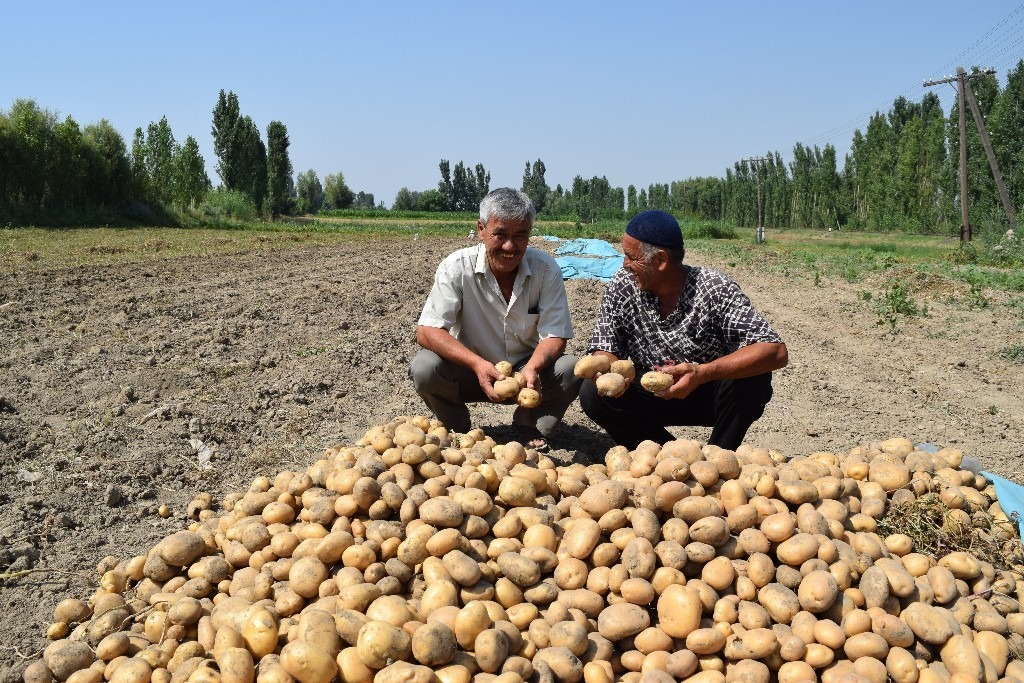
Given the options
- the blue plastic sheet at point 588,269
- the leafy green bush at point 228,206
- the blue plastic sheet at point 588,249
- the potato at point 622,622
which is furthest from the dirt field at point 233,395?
the leafy green bush at point 228,206

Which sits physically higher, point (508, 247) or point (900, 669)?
point (508, 247)

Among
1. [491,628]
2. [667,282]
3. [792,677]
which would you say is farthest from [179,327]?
[792,677]

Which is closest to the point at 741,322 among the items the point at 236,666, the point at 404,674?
the point at 404,674

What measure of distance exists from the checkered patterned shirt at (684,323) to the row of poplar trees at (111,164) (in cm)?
3088

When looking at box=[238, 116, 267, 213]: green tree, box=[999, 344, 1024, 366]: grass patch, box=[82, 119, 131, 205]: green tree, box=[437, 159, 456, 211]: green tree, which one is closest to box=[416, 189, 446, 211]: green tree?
box=[437, 159, 456, 211]: green tree

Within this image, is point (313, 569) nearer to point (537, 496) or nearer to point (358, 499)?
point (358, 499)

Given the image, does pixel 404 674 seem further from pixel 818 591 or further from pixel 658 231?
pixel 658 231

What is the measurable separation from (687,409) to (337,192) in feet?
316

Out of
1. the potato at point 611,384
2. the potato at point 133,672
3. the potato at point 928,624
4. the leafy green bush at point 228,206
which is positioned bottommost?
the potato at point 133,672

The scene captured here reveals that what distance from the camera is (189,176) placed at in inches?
1759

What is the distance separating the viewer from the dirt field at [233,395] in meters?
3.65

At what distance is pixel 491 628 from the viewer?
217 centimetres

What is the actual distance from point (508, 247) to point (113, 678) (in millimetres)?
2626

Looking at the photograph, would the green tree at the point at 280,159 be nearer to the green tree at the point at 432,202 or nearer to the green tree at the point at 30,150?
the green tree at the point at 30,150
